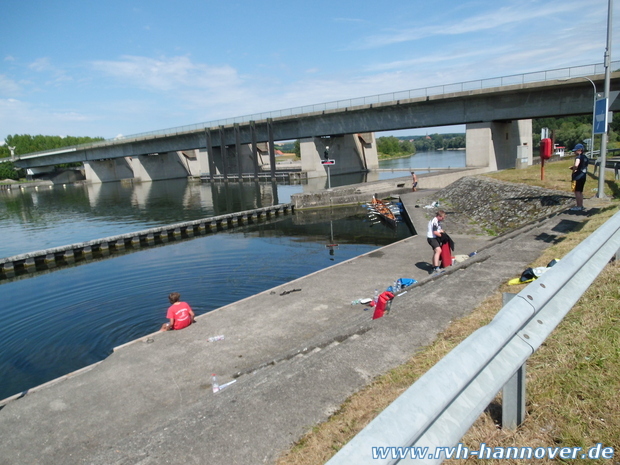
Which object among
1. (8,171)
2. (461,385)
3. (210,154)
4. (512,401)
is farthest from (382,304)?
(8,171)

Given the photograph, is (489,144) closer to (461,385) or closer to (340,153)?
(340,153)

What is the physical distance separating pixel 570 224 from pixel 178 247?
1905 cm

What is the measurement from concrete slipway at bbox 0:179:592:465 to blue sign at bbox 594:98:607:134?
4640 mm

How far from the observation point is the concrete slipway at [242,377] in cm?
455

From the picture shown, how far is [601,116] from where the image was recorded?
14289 mm

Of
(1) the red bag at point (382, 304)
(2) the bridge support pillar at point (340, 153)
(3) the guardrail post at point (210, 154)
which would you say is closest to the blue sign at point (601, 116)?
(1) the red bag at point (382, 304)

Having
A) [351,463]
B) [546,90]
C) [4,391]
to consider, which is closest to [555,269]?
[351,463]

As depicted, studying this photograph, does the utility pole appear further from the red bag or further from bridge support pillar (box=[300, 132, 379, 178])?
bridge support pillar (box=[300, 132, 379, 178])

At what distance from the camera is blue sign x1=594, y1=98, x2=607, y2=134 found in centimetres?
1410

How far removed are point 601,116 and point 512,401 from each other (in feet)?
50.0

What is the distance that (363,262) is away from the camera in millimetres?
14680

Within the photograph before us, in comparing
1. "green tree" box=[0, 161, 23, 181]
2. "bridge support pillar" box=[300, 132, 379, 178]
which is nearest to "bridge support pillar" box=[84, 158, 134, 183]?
"green tree" box=[0, 161, 23, 181]

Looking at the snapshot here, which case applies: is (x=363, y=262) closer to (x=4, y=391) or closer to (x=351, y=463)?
(x=4, y=391)

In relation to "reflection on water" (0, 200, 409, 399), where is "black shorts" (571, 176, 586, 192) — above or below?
above
